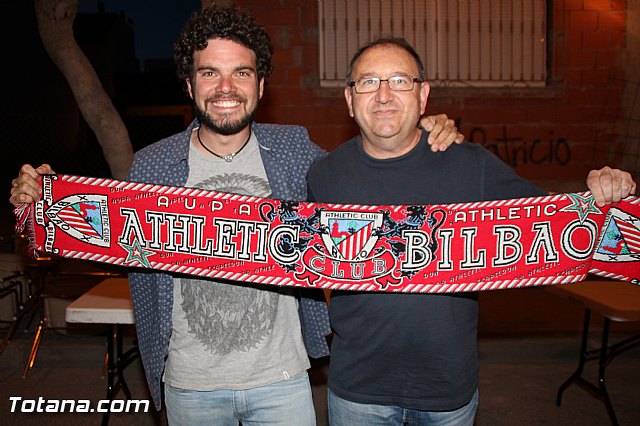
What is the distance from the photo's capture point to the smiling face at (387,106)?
2.12 meters

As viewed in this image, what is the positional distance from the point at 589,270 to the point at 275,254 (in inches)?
51.1

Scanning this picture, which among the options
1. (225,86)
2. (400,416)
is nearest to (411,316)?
(400,416)

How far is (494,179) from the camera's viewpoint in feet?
7.25

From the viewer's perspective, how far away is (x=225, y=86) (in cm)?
219

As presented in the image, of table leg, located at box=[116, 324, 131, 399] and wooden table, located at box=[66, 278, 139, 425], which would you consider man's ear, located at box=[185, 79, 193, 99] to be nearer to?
wooden table, located at box=[66, 278, 139, 425]

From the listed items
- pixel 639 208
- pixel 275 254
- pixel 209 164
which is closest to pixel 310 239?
pixel 275 254

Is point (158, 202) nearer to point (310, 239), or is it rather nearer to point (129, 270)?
point (129, 270)

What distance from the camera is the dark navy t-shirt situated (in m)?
2.09

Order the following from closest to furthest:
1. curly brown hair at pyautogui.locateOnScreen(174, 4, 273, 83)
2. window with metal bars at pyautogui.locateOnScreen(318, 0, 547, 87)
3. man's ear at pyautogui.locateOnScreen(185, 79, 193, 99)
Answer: curly brown hair at pyautogui.locateOnScreen(174, 4, 273, 83), man's ear at pyautogui.locateOnScreen(185, 79, 193, 99), window with metal bars at pyautogui.locateOnScreen(318, 0, 547, 87)

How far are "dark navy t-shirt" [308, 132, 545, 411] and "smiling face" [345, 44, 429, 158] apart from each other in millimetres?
51
